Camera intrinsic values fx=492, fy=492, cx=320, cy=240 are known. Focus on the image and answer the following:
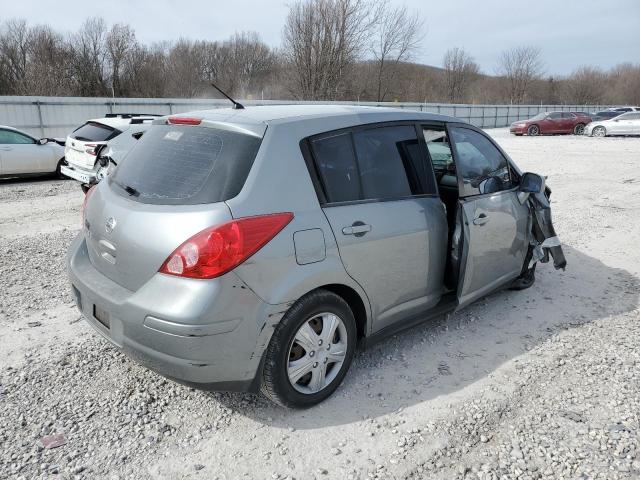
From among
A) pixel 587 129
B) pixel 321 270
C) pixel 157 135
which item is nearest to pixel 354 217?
pixel 321 270

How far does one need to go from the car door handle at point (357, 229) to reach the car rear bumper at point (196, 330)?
61cm

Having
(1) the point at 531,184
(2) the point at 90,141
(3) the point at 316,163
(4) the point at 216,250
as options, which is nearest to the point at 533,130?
(2) the point at 90,141

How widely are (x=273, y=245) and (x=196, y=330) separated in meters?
0.56

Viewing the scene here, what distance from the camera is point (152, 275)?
8.21 feet

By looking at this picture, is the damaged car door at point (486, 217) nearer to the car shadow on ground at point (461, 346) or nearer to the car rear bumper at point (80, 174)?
the car shadow on ground at point (461, 346)

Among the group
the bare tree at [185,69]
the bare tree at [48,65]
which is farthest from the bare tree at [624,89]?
the bare tree at [48,65]

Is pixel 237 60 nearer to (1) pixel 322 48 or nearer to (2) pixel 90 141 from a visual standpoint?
(1) pixel 322 48

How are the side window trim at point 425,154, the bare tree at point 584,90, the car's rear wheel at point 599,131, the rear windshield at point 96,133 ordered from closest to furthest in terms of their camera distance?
the side window trim at point 425,154
the rear windshield at point 96,133
the car's rear wheel at point 599,131
the bare tree at point 584,90

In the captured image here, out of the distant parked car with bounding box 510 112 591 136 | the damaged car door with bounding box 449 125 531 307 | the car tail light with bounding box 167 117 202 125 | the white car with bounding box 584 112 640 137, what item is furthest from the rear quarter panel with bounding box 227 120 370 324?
the distant parked car with bounding box 510 112 591 136

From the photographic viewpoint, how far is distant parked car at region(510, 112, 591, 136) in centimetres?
3023

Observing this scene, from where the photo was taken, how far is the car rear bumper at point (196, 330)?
93.3 inches

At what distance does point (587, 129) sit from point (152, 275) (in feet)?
106

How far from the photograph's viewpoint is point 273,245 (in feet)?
8.20

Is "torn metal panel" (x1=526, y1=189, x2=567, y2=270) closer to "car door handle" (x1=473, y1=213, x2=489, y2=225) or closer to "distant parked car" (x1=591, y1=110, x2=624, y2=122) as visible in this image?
"car door handle" (x1=473, y1=213, x2=489, y2=225)
